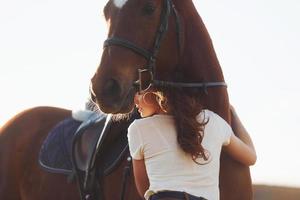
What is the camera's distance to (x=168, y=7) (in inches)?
199

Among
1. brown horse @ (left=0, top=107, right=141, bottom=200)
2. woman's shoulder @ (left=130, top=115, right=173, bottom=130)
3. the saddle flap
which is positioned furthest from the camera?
brown horse @ (left=0, top=107, right=141, bottom=200)

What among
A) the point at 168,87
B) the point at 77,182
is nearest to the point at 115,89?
the point at 168,87

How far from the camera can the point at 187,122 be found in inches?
158

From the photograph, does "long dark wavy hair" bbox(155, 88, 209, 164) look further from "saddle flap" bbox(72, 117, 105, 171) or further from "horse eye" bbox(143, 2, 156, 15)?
"saddle flap" bbox(72, 117, 105, 171)

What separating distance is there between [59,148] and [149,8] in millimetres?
2174

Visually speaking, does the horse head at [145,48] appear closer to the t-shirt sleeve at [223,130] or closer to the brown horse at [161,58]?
the brown horse at [161,58]

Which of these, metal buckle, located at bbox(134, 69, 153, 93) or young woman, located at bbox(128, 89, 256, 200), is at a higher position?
metal buckle, located at bbox(134, 69, 153, 93)

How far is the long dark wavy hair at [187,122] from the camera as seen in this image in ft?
13.0

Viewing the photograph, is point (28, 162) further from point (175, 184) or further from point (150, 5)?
point (175, 184)

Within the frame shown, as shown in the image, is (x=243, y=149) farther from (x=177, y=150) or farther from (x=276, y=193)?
(x=276, y=193)

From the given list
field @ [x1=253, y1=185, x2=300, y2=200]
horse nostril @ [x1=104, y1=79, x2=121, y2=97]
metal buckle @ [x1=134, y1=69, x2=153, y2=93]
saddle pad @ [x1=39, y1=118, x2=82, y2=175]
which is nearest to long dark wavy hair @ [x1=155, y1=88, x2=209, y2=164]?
horse nostril @ [x1=104, y1=79, x2=121, y2=97]

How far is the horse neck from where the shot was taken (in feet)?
17.0

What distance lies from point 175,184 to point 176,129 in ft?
1.04

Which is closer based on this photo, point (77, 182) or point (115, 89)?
point (115, 89)
